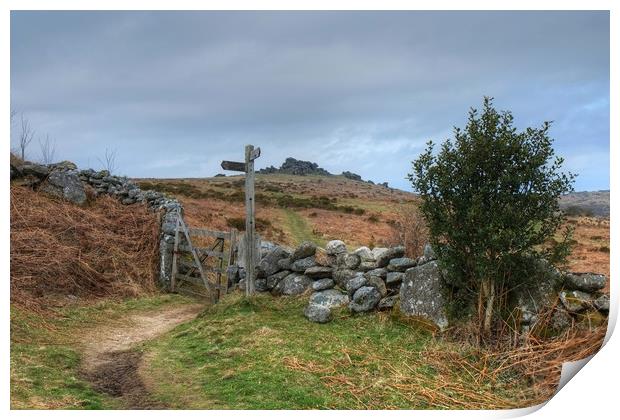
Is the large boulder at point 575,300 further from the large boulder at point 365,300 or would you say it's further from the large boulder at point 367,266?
the large boulder at point 367,266

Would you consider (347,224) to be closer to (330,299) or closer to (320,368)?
(330,299)

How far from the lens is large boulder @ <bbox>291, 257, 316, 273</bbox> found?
1295 cm

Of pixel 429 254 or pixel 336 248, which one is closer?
pixel 429 254

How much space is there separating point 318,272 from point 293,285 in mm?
667

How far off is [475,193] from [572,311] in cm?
245

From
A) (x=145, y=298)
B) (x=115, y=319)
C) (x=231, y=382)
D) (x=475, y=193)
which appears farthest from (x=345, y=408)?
(x=145, y=298)

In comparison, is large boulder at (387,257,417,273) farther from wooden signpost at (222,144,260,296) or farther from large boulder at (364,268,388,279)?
wooden signpost at (222,144,260,296)

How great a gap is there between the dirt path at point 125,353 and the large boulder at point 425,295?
473 centimetres

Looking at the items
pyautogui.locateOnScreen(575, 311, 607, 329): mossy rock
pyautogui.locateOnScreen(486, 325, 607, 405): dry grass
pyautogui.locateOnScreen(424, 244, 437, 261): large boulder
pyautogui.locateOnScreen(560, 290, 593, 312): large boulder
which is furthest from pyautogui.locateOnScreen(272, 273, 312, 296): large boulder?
pyautogui.locateOnScreen(575, 311, 607, 329): mossy rock

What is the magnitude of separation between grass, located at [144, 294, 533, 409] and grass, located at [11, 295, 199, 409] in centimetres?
103

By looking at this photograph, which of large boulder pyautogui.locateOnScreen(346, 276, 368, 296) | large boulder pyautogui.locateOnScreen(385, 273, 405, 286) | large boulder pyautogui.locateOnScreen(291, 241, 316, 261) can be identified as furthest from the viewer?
large boulder pyautogui.locateOnScreen(291, 241, 316, 261)

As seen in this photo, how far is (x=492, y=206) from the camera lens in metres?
8.91

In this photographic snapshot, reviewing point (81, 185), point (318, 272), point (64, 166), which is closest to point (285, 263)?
point (318, 272)
